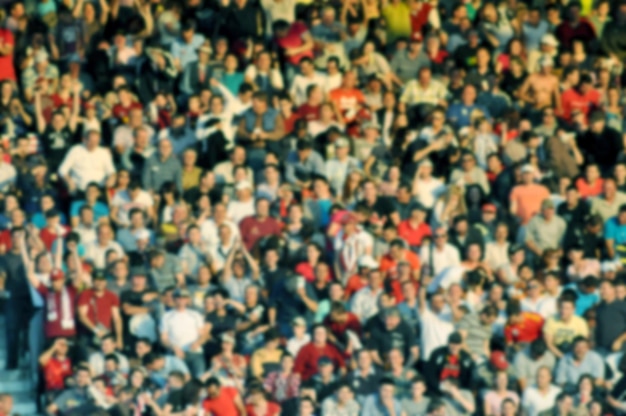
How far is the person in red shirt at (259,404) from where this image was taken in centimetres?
2122

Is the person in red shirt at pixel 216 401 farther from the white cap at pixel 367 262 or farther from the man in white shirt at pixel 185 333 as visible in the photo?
the white cap at pixel 367 262

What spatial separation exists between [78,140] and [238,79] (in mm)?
2293

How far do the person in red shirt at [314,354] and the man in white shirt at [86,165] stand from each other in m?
3.22

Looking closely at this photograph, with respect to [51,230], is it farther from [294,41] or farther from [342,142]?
[294,41]

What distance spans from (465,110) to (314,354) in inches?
193

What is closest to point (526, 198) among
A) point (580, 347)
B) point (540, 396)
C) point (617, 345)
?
point (617, 345)

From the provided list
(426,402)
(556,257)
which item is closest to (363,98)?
(556,257)

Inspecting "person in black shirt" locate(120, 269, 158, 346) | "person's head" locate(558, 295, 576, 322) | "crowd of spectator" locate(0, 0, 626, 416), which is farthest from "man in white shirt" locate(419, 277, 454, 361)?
"person in black shirt" locate(120, 269, 158, 346)

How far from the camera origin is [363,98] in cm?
2525

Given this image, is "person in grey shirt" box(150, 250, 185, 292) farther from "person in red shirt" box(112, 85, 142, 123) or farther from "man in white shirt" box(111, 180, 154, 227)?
"person in red shirt" box(112, 85, 142, 123)

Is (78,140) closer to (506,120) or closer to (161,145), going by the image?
(161,145)

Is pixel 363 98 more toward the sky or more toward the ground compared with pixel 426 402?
more toward the sky

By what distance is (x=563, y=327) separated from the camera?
22.4m

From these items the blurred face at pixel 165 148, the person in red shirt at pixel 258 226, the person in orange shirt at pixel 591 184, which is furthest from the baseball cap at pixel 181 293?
the person in orange shirt at pixel 591 184
